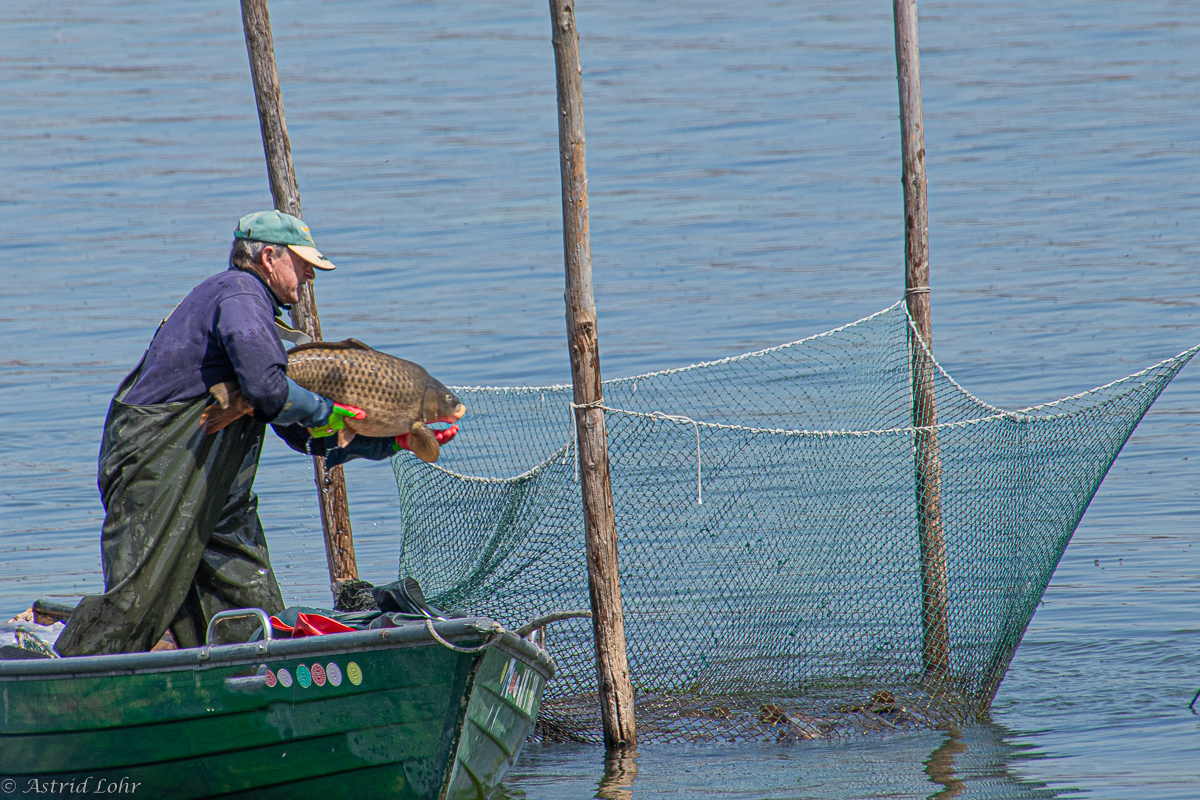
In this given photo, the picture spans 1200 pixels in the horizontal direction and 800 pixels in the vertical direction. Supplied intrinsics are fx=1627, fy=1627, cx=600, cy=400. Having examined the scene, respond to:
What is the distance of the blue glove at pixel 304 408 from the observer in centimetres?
558

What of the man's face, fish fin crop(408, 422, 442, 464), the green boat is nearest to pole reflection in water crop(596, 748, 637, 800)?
the green boat

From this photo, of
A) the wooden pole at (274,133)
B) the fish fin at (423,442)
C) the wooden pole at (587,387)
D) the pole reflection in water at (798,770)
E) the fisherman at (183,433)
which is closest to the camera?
the fisherman at (183,433)

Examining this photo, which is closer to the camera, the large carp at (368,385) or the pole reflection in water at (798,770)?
the large carp at (368,385)

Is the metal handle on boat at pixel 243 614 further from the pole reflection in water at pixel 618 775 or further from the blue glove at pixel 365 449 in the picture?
the pole reflection in water at pixel 618 775

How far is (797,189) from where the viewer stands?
974 inches

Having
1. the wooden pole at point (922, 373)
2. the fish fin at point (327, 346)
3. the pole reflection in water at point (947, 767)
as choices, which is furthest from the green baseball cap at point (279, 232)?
the pole reflection in water at point (947, 767)

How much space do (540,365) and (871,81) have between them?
54.6 feet

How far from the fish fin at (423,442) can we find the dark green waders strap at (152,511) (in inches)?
22.1

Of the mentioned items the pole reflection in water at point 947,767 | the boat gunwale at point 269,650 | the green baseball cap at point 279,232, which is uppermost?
the green baseball cap at point 279,232

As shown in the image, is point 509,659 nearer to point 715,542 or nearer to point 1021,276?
point 715,542

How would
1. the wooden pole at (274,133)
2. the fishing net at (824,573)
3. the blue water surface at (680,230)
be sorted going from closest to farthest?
the fishing net at (824,573) < the wooden pole at (274,133) < the blue water surface at (680,230)

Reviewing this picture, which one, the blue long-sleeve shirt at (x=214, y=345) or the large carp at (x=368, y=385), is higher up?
the blue long-sleeve shirt at (x=214, y=345)

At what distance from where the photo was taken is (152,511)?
5.62 meters

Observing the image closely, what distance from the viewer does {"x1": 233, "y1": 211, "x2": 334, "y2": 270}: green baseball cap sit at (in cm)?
582
